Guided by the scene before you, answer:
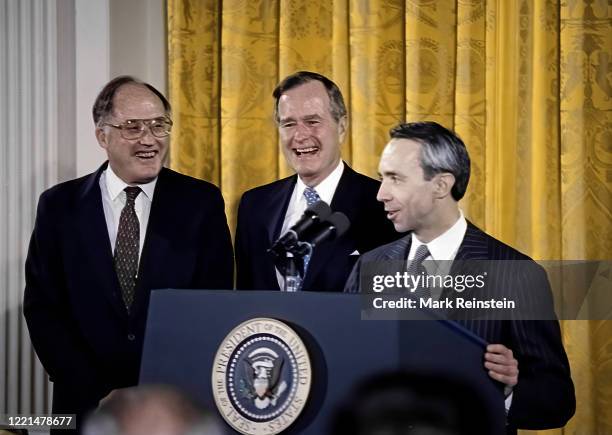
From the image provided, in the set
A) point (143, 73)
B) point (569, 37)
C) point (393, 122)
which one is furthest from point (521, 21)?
point (143, 73)

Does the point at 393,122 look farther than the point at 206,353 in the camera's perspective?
Yes

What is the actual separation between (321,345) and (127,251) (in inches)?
34.8

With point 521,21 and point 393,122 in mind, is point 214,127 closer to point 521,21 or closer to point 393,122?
point 393,122

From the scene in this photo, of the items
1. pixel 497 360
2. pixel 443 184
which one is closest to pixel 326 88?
pixel 443 184

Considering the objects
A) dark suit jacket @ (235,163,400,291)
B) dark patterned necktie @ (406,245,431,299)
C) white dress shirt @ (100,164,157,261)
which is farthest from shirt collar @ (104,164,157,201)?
dark patterned necktie @ (406,245,431,299)

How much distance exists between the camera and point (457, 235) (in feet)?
6.06

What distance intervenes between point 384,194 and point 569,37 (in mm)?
1213

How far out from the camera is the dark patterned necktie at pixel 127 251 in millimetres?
2123

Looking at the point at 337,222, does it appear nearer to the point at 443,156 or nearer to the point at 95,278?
the point at 443,156

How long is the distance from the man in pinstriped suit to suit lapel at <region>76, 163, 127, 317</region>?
61 centimetres

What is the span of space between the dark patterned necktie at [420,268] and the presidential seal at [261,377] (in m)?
0.53

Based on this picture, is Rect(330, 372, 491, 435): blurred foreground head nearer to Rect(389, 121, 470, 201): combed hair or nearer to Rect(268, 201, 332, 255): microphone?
Rect(268, 201, 332, 255): microphone

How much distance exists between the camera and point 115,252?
214 cm

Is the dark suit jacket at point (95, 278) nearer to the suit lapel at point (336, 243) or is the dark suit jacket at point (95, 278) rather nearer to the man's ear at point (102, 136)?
the man's ear at point (102, 136)
